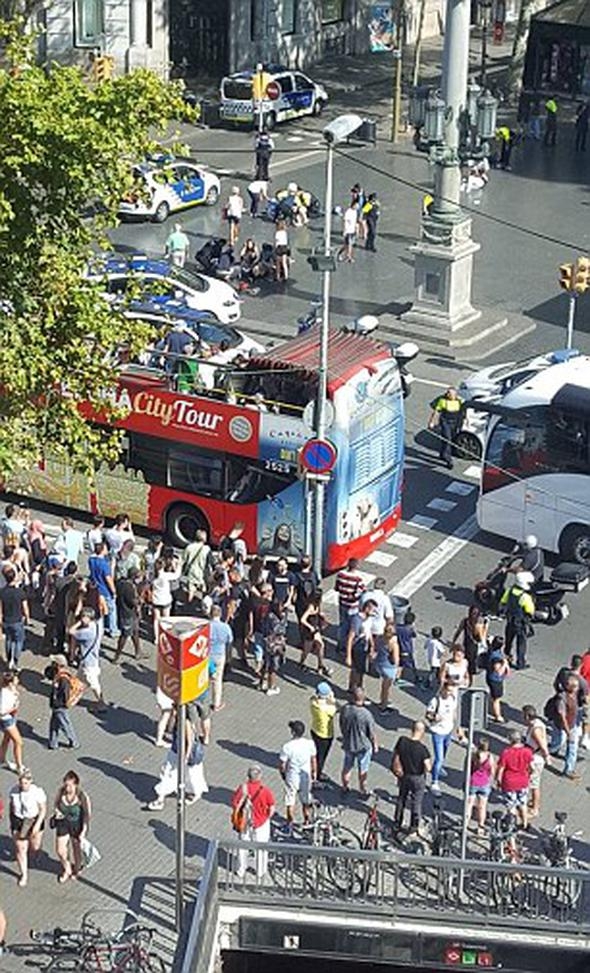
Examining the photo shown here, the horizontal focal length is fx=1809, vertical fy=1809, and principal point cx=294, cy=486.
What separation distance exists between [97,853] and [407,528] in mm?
9356

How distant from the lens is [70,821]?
17.7 metres

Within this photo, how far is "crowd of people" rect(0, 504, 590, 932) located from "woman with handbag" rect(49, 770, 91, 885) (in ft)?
0.06

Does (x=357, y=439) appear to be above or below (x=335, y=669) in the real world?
above

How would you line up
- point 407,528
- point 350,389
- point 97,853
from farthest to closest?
point 407,528 → point 350,389 → point 97,853

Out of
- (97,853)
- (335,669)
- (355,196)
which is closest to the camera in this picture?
(97,853)

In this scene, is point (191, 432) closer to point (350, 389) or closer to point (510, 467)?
point (350, 389)

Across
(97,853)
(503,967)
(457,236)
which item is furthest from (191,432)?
(503,967)

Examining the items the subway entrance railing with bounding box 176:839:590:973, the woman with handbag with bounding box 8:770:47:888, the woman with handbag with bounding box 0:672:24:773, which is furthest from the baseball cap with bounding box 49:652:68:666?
the subway entrance railing with bounding box 176:839:590:973

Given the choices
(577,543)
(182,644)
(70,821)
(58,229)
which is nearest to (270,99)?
(577,543)

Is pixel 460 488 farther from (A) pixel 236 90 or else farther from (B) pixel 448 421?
(A) pixel 236 90

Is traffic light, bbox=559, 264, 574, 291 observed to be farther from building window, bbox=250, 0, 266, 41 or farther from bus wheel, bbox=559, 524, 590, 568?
building window, bbox=250, 0, 266, 41

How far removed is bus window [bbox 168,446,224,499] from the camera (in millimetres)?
25172

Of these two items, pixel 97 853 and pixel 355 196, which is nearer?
pixel 97 853

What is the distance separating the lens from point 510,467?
2567 centimetres
